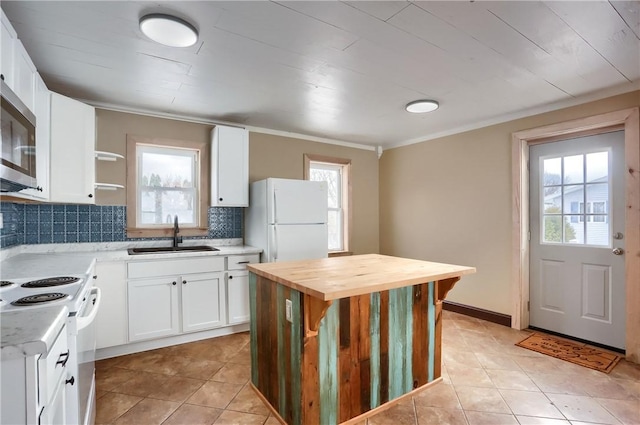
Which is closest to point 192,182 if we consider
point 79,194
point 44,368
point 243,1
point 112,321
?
point 79,194

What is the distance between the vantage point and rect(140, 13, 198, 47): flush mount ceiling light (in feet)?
5.82

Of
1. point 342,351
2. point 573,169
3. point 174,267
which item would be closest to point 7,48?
point 174,267

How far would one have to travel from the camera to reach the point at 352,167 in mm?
4879

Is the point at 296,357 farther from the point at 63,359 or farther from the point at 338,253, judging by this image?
the point at 338,253

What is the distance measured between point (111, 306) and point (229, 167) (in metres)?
1.69

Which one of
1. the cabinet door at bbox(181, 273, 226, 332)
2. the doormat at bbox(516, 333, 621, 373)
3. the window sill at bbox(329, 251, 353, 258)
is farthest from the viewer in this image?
the window sill at bbox(329, 251, 353, 258)

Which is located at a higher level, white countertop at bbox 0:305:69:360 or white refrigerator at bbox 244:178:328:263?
white refrigerator at bbox 244:178:328:263

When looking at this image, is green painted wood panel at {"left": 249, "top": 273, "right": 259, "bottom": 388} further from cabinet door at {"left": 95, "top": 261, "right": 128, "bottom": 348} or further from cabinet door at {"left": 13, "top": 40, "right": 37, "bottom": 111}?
cabinet door at {"left": 13, "top": 40, "right": 37, "bottom": 111}

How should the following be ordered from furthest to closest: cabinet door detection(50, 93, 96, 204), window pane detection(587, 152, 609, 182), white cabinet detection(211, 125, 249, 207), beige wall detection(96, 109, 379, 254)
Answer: white cabinet detection(211, 125, 249, 207)
beige wall detection(96, 109, 379, 254)
window pane detection(587, 152, 609, 182)
cabinet door detection(50, 93, 96, 204)

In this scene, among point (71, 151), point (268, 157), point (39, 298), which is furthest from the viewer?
point (268, 157)

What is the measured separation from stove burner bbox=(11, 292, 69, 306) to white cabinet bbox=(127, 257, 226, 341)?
1616 millimetres

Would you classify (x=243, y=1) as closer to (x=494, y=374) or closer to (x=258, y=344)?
(x=258, y=344)

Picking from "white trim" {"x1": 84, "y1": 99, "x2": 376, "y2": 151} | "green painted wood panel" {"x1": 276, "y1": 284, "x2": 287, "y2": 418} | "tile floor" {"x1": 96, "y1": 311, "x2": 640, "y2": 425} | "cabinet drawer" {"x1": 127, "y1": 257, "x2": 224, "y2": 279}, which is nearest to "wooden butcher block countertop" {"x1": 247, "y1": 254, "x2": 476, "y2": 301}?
"green painted wood panel" {"x1": 276, "y1": 284, "x2": 287, "y2": 418}

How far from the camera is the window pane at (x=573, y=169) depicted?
3.11m
